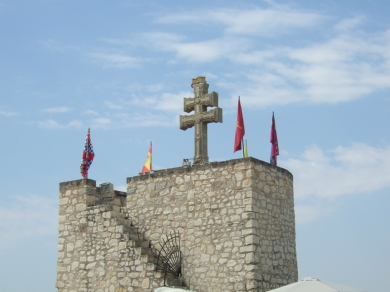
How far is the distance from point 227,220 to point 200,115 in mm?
2971

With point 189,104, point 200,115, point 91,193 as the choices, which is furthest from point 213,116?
point 91,193

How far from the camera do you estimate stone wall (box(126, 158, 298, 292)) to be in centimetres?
1636

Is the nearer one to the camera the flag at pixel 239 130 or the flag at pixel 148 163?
the flag at pixel 239 130

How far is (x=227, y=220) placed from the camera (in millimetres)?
16672

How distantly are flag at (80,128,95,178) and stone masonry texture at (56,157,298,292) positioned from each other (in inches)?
17.4

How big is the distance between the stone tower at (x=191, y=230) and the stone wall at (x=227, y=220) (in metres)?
0.02

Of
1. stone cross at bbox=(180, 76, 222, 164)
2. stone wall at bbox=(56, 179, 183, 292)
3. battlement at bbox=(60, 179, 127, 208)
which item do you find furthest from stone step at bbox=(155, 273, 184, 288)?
battlement at bbox=(60, 179, 127, 208)

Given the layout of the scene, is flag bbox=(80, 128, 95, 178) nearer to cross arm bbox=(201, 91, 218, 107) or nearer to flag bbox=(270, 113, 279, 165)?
cross arm bbox=(201, 91, 218, 107)

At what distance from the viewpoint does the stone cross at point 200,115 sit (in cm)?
1814

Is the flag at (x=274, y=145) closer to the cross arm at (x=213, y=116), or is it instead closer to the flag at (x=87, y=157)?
the cross arm at (x=213, y=116)

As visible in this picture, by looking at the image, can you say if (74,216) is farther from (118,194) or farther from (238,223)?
(238,223)

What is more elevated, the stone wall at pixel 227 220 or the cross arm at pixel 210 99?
the cross arm at pixel 210 99

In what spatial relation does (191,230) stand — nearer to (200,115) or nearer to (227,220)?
(227,220)

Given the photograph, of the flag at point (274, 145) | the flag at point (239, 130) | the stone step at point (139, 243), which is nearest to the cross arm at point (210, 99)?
the flag at point (239, 130)
